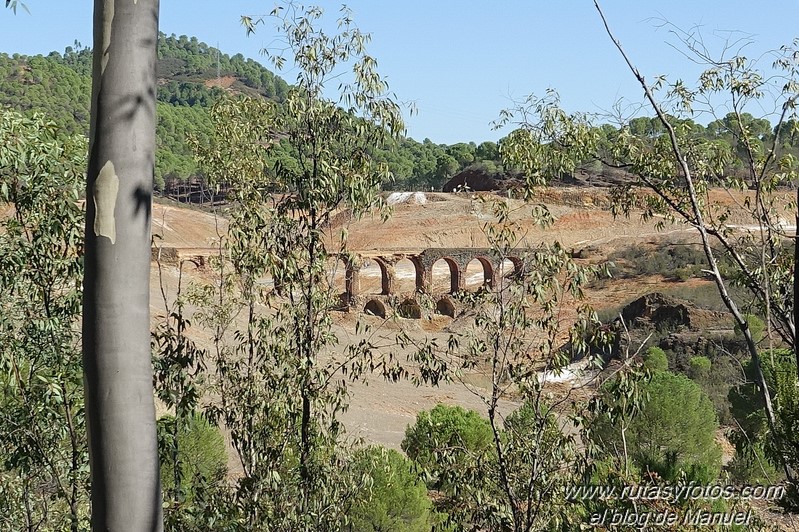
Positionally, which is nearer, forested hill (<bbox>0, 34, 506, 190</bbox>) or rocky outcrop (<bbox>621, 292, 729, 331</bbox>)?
rocky outcrop (<bbox>621, 292, 729, 331</bbox>)

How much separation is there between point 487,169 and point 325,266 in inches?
2461

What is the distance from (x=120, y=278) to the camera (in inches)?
82.4

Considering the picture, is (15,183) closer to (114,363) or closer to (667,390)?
(114,363)

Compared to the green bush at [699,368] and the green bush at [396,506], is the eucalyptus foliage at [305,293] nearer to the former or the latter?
the green bush at [396,506]

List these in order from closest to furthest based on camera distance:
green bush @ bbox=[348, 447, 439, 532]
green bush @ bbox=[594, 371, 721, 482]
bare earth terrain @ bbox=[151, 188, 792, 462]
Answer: green bush @ bbox=[348, 447, 439, 532], green bush @ bbox=[594, 371, 721, 482], bare earth terrain @ bbox=[151, 188, 792, 462]

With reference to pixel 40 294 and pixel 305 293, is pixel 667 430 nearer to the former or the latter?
pixel 305 293

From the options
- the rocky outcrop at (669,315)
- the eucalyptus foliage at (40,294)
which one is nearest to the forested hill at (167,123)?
the rocky outcrop at (669,315)

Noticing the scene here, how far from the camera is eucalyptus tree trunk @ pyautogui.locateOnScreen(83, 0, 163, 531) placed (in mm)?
2086

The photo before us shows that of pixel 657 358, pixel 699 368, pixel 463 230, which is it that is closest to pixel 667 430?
pixel 657 358

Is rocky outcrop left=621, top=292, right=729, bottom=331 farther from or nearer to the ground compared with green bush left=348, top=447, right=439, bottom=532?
farther from the ground

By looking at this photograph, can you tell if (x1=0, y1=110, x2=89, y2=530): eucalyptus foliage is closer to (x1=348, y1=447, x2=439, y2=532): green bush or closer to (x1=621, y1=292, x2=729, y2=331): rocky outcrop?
(x1=348, y1=447, x2=439, y2=532): green bush

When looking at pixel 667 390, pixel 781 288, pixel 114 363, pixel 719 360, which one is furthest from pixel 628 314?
pixel 114 363

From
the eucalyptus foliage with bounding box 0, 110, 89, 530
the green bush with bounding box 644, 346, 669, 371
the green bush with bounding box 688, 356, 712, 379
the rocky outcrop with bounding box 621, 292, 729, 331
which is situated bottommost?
the green bush with bounding box 688, 356, 712, 379

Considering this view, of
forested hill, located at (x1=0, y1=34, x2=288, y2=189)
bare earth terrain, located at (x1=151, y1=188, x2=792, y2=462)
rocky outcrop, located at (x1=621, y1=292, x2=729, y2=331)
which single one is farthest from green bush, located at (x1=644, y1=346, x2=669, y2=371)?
forested hill, located at (x1=0, y1=34, x2=288, y2=189)
